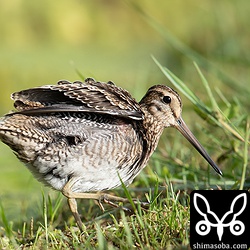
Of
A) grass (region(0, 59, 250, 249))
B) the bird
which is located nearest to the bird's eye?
grass (region(0, 59, 250, 249))

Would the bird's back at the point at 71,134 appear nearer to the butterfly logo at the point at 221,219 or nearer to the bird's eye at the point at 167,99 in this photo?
the bird's eye at the point at 167,99

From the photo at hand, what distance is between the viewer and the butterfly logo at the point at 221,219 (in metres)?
3.70

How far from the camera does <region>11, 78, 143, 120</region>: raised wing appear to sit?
4246 millimetres

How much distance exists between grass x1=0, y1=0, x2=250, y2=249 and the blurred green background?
3595 mm

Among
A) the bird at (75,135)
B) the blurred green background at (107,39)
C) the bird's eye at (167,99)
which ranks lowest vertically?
the bird at (75,135)

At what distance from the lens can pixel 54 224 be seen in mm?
4781

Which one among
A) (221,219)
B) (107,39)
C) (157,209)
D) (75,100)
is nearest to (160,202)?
(157,209)

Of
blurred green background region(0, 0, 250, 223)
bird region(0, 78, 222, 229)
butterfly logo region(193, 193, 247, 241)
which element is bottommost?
butterfly logo region(193, 193, 247, 241)

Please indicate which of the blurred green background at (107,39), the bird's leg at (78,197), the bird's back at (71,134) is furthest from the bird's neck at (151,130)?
the blurred green background at (107,39)

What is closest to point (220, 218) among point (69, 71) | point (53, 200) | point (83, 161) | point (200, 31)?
point (83, 161)

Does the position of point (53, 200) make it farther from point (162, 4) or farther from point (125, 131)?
point (162, 4)

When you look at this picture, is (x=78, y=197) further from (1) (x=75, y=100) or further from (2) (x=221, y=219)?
(2) (x=221, y=219)

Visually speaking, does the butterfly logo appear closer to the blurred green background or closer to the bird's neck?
the bird's neck

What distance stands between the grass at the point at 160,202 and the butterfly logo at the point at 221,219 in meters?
0.09
